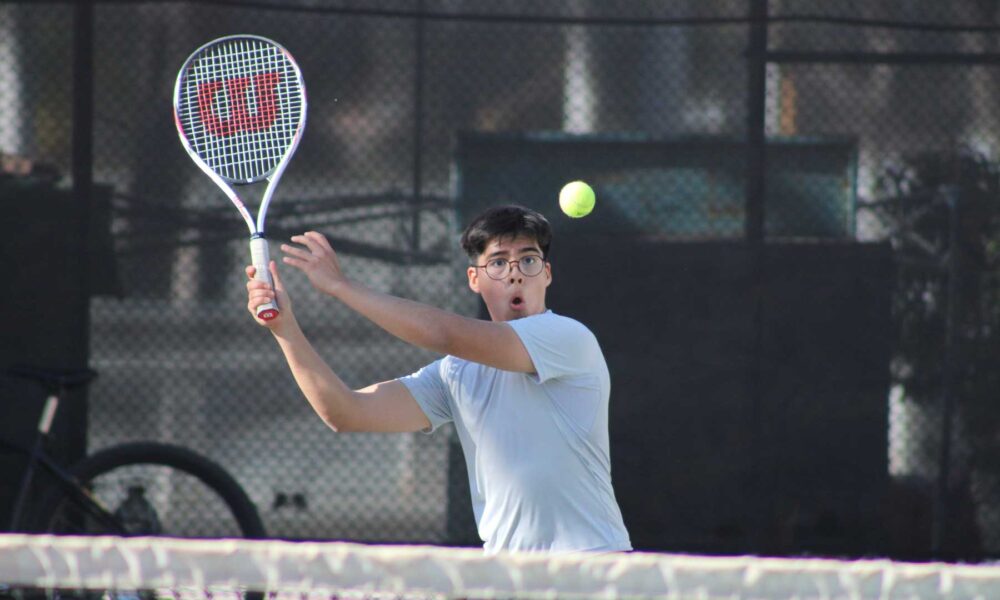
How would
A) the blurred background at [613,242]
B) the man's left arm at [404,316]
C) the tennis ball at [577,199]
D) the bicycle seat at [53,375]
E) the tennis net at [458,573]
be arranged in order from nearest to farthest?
the tennis net at [458,573] → the man's left arm at [404,316] → the tennis ball at [577,199] → the bicycle seat at [53,375] → the blurred background at [613,242]

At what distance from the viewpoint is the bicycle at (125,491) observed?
4.17 m

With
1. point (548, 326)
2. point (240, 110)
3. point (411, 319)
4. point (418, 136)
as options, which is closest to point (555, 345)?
point (548, 326)

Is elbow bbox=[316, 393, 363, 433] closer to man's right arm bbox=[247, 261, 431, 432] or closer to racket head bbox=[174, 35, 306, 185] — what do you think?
man's right arm bbox=[247, 261, 431, 432]

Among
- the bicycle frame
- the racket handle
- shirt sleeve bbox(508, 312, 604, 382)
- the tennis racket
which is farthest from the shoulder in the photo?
the bicycle frame

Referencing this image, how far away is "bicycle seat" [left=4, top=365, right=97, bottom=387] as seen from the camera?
4133mm

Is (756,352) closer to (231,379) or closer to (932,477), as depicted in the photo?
(932,477)

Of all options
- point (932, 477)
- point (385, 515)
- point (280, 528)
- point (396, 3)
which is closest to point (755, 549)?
point (932, 477)

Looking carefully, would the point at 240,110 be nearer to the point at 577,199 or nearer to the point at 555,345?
the point at 577,199

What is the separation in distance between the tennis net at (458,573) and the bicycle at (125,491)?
2.54 metres

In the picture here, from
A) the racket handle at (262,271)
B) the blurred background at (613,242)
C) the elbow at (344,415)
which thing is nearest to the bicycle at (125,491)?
the blurred background at (613,242)

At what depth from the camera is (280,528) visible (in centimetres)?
468

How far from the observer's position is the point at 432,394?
2.68m

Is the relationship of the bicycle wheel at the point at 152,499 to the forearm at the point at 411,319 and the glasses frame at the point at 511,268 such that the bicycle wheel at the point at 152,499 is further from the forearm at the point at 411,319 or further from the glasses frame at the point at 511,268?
the forearm at the point at 411,319

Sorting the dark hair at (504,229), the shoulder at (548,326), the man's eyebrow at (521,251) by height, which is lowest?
the shoulder at (548,326)
